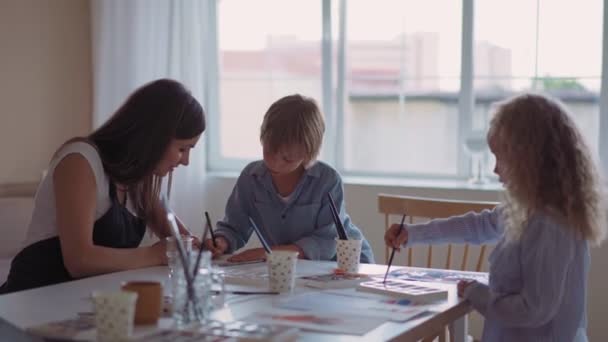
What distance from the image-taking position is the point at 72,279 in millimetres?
2172

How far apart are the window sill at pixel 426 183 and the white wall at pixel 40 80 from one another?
0.87m

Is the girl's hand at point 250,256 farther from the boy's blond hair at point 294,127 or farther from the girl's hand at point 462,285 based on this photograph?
the girl's hand at point 462,285

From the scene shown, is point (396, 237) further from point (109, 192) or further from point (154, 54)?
point (154, 54)

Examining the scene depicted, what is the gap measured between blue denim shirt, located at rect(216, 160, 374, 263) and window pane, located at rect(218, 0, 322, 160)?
5.65ft

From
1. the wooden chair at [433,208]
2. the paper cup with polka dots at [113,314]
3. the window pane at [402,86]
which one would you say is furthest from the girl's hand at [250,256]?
the window pane at [402,86]

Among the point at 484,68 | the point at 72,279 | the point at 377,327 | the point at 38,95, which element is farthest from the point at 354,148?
the point at 377,327

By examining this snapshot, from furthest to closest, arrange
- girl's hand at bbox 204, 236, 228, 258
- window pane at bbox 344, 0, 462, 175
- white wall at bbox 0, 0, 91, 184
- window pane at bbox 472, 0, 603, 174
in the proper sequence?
white wall at bbox 0, 0, 91, 184, window pane at bbox 344, 0, 462, 175, window pane at bbox 472, 0, 603, 174, girl's hand at bbox 204, 236, 228, 258

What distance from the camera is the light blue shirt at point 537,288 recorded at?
179cm

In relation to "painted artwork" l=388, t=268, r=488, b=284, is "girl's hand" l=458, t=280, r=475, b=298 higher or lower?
higher

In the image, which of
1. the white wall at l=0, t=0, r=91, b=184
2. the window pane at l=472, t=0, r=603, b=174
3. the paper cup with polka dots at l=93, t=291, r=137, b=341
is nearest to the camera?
the paper cup with polka dots at l=93, t=291, r=137, b=341

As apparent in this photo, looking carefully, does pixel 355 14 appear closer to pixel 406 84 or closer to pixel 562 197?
pixel 406 84

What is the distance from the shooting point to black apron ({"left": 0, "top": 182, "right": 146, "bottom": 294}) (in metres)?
2.19

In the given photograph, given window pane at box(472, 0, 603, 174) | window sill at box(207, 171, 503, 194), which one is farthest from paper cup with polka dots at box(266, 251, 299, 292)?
window pane at box(472, 0, 603, 174)

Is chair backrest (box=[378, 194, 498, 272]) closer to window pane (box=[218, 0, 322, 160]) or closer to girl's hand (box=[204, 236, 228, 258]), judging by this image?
girl's hand (box=[204, 236, 228, 258])
